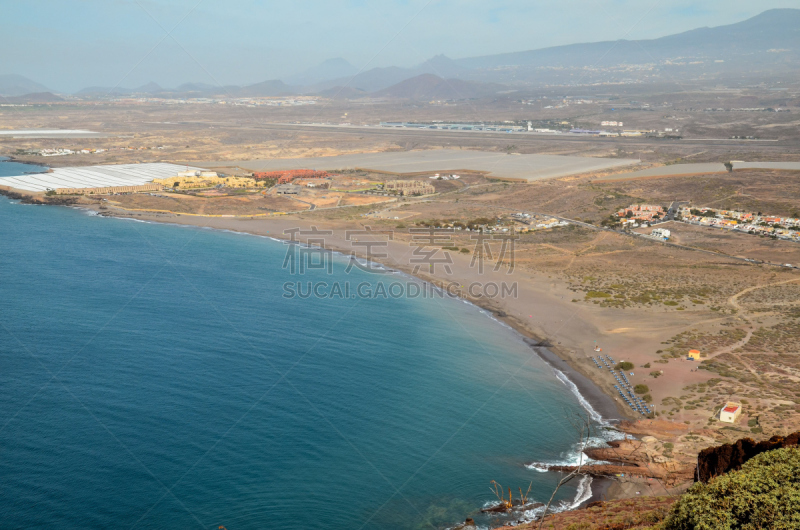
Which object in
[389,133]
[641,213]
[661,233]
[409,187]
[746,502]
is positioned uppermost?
[389,133]

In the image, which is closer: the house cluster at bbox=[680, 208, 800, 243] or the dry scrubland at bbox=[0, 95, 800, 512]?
the dry scrubland at bbox=[0, 95, 800, 512]

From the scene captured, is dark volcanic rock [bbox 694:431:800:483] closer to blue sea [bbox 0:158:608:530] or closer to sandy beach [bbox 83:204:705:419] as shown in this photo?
blue sea [bbox 0:158:608:530]

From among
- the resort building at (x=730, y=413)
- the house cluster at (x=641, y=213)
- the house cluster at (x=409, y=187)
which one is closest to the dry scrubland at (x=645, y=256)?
the resort building at (x=730, y=413)

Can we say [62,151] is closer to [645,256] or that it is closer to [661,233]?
[661,233]

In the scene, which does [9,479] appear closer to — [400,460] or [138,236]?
[400,460]

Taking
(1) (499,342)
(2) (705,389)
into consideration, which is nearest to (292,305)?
(1) (499,342)

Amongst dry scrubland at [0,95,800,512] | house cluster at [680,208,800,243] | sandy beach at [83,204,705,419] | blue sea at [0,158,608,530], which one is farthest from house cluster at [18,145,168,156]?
house cluster at [680,208,800,243]

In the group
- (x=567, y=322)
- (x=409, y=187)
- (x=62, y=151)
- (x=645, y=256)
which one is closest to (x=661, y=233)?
(x=645, y=256)
